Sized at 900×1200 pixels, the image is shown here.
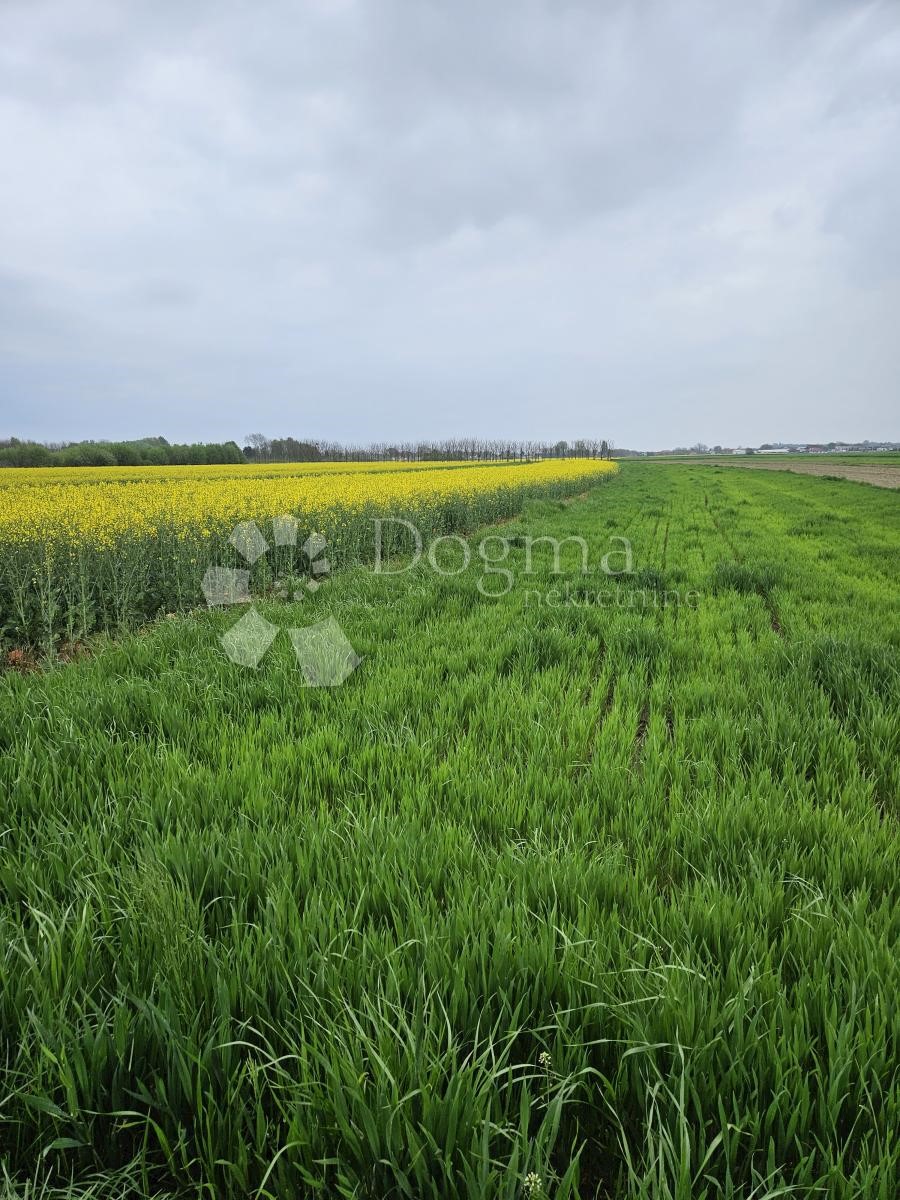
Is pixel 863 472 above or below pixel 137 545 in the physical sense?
above

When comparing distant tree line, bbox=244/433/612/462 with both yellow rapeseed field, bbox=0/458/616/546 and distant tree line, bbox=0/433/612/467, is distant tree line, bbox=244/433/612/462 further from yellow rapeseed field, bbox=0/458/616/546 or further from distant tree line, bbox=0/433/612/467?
yellow rapeseed field, bbox=0/458/616/546

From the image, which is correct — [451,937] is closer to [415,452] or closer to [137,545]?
[137,545]

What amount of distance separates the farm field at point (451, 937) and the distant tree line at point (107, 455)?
51.8 m

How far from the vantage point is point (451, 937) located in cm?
142

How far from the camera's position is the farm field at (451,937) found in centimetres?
101

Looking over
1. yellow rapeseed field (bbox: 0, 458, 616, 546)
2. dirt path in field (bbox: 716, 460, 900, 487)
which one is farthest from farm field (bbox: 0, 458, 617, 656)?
dirt path in field (bbox: 716, 460, 900, 487)

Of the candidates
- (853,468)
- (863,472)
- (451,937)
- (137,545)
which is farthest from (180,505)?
(853,468)

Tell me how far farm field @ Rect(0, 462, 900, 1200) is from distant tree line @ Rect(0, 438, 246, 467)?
51784 millimetres

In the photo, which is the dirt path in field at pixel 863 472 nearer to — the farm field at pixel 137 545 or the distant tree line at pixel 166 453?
the farm field at pixel 137 545

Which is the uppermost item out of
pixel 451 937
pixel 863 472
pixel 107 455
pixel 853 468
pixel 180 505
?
pixel 107 455

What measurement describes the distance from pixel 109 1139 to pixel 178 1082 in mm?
126

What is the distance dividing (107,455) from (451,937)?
5486 cm

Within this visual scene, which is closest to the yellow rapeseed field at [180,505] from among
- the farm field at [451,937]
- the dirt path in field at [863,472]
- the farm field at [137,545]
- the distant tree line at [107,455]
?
the farm field at [137,545]

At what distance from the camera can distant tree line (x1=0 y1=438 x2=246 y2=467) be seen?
1741 inches
